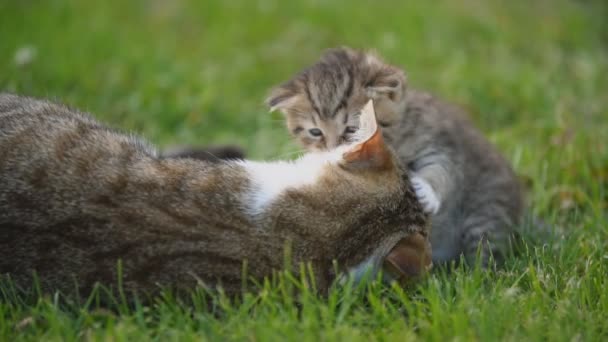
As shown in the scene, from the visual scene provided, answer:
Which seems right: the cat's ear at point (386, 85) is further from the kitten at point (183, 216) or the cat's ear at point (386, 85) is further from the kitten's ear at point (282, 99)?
the kitten at point (183, 216)

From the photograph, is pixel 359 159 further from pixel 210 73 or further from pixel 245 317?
pixel 210 73

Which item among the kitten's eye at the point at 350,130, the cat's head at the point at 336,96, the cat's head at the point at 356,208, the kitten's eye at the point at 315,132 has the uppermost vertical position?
the cat's head at the point at 336,96

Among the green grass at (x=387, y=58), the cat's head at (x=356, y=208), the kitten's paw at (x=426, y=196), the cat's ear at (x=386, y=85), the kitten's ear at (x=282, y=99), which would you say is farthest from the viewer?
the kitten's ear at (x=282, y=99)

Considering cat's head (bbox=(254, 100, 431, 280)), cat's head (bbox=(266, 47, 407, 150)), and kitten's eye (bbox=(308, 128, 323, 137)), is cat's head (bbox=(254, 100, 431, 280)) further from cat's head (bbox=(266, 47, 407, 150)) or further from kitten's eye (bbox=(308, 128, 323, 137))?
kitten's eye (bbox=(308, 128, 323, 137))

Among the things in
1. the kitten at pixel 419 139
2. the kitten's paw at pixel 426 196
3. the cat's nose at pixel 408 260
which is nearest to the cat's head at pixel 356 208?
the cat's nose at pixel 408 260

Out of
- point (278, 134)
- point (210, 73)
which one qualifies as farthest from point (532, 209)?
point (210, 73)

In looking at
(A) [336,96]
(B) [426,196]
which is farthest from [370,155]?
(A) [336,96]

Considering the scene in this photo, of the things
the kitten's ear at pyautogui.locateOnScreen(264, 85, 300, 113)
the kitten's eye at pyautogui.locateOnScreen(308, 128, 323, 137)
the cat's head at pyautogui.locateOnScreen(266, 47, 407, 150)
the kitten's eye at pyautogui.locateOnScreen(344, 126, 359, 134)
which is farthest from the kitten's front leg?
the kitten's ear at pyautogui.locateOnScreen(264, 85, 300, 113)
